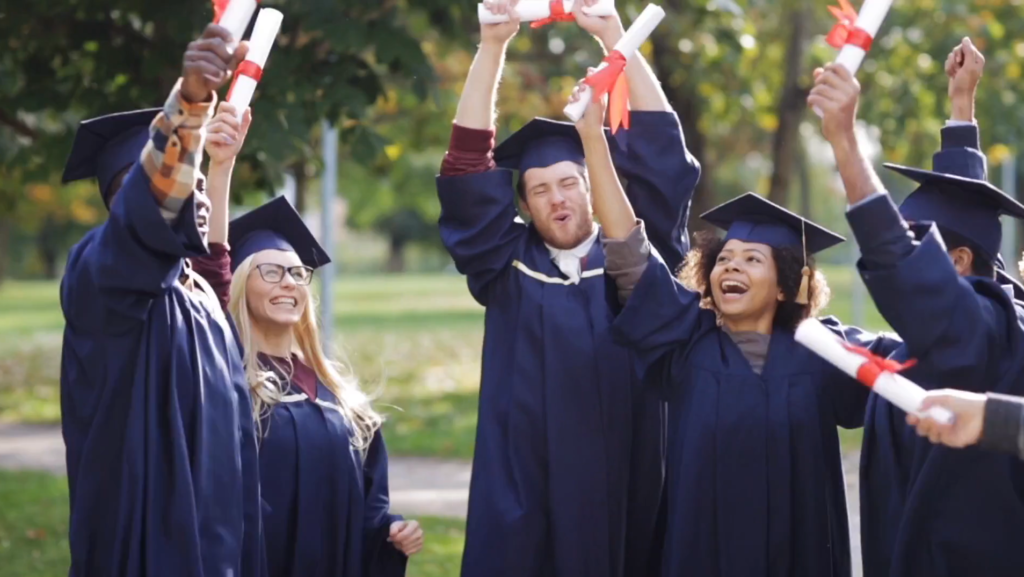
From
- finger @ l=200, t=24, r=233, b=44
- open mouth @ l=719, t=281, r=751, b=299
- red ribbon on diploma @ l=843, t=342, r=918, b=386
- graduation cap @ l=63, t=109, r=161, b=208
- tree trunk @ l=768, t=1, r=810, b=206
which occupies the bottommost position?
red ribbon on diploma @ l=843, t=342, r=918, b=386

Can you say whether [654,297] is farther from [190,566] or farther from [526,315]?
[190,566]

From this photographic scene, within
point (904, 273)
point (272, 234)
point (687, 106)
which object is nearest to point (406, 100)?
point (687, 106)

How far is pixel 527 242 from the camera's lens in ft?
16.5

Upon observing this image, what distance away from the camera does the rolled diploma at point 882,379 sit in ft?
11.0

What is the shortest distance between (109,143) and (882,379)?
229 centimetres

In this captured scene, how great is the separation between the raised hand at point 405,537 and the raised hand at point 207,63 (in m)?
1.91

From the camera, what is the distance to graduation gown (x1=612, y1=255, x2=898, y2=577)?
4.49m

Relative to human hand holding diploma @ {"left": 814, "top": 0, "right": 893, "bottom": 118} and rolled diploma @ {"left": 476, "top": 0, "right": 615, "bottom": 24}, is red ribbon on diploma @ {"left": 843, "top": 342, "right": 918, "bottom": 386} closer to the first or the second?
human hand holding diploma @ {"left": 814, "top": 0, "right": 893, "bottom": 118}

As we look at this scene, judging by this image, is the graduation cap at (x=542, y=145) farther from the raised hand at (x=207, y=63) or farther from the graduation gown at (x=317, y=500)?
the raised hand at (x=207, y=63)

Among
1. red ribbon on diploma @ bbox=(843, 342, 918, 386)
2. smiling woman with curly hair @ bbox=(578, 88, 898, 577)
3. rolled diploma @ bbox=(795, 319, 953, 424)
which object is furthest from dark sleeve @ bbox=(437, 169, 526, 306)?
red ribbon on diploma @ bbox=(843, 342, 918, 386)

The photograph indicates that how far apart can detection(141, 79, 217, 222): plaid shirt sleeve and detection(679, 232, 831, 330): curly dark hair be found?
180 cm

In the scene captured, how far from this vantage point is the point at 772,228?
475cm

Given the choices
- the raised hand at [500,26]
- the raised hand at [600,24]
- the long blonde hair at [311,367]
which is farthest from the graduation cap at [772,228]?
the long blonde hair at [311,367]

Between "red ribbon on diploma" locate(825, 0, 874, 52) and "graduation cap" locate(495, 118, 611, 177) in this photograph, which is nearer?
"red ribbon on diploma" locate(825, 0, 874, 52)
